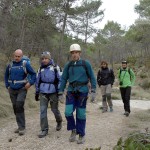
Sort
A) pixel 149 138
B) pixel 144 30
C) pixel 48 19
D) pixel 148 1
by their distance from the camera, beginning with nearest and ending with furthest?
1. pixel 149 138
2. pixel 48 19
3. pixel 148 1
4. pixel 144 30

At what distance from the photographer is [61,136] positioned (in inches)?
298

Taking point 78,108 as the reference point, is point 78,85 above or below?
above

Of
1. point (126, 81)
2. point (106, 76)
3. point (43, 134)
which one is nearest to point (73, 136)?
point (43, 134)

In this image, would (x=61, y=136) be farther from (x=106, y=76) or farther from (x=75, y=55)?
(x=106, y=76)

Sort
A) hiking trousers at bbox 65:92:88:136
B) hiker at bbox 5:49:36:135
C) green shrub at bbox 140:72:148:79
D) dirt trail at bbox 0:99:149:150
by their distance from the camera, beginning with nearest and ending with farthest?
dirt trail at bbox 0:99:149:150
hiking trousers at bbox 65:92:88:136
hiker at bbox 5:49:36:135
green shrub at bbox 140:72:148:79

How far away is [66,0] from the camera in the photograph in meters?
28.8

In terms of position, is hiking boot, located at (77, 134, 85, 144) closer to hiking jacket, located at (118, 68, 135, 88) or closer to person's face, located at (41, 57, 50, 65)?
person's face, located at (41, 57, 50, 65)

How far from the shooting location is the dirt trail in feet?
22.4

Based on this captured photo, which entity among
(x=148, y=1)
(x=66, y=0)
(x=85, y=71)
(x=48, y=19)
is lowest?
(x=85, y=71)

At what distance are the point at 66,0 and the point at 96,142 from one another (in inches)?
907

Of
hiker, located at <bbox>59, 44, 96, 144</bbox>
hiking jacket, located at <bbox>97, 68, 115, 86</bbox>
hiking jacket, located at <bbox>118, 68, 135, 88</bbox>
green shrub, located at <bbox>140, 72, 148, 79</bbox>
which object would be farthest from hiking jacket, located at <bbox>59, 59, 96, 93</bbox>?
green shrub, located at <bbox>140, 72, 148, 79</bbox>

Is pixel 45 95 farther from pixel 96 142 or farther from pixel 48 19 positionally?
pixel 48 19

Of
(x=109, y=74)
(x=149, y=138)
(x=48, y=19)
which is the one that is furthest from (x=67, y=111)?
(x=48, y=19)

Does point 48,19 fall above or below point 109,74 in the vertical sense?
above
